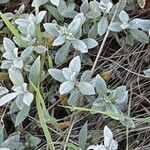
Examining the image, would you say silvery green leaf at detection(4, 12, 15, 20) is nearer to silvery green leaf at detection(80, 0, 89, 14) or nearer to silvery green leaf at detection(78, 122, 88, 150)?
silvery green leaf at detection(80, 0, 89, 14)

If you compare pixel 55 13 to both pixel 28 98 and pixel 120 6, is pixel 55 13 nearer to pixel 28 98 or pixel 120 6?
pixel 120 6

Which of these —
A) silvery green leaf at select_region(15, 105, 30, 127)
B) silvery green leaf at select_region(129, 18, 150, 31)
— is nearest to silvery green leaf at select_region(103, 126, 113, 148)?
silvery green leaf at select_region(15, 105, 30, 127)

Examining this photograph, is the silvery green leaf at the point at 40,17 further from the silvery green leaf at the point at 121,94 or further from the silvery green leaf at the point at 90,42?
the silvery green leaf at the point at 121,94

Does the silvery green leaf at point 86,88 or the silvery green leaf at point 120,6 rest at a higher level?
the silvery green leaf at point 120,6

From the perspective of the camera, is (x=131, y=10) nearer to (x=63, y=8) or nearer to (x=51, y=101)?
(x=63, y=8)

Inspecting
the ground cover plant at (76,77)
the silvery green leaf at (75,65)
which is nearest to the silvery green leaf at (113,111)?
the ground cover plant at (76,77)

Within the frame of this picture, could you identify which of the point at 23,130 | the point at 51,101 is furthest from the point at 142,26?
the point at 23,130

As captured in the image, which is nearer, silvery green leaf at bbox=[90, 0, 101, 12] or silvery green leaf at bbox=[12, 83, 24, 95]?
silvery green leaf at bbox=[12, 83, 24, 95]
